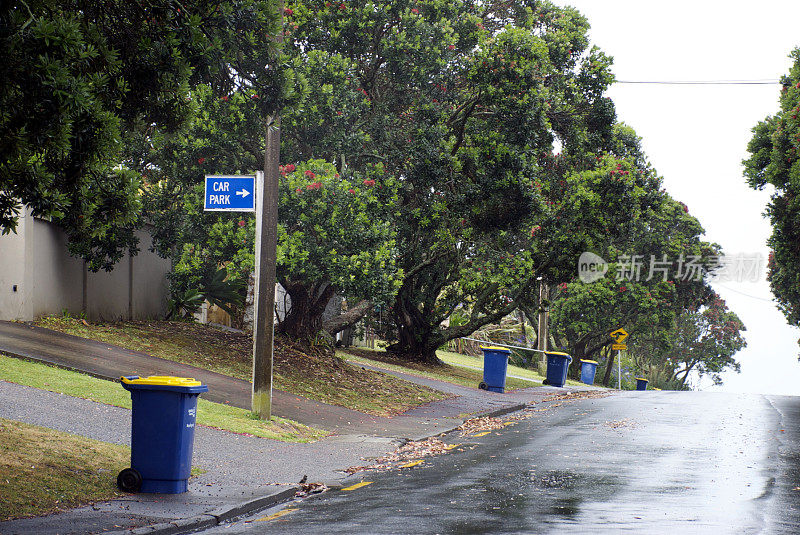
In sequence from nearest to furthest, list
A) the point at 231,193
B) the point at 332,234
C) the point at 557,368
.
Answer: the point at 231,193, the point at 332,234, the point at 557,368

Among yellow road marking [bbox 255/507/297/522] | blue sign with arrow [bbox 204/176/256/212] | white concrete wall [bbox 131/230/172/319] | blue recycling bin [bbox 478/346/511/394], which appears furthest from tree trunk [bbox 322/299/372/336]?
yellow road marking [bbox 255/507/297/522]

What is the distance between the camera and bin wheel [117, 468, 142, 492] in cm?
882

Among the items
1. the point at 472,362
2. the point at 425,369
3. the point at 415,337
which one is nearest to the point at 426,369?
the point at 425,369

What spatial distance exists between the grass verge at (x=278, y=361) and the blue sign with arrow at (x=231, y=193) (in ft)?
17.4

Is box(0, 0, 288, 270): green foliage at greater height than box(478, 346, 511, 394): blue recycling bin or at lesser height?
greater

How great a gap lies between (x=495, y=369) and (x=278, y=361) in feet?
24.8

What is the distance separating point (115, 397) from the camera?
44.3 feet

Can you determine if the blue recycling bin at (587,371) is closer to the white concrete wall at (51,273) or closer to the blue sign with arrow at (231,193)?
the white concrete wall at (51,273)

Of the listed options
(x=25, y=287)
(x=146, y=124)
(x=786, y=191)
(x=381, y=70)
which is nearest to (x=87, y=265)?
(x=25, y=287)

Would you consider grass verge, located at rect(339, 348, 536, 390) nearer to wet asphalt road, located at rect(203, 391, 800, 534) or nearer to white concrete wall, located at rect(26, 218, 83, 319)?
white concrete wall, located at rect(26, 218, 83, 319)

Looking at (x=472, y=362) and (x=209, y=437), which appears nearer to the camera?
(x=209, y=437)

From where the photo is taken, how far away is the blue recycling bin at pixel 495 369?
25.8m

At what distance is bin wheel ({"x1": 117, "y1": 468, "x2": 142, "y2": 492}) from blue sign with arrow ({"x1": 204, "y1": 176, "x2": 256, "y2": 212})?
5.66 m

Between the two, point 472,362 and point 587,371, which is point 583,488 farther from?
point 587,371
